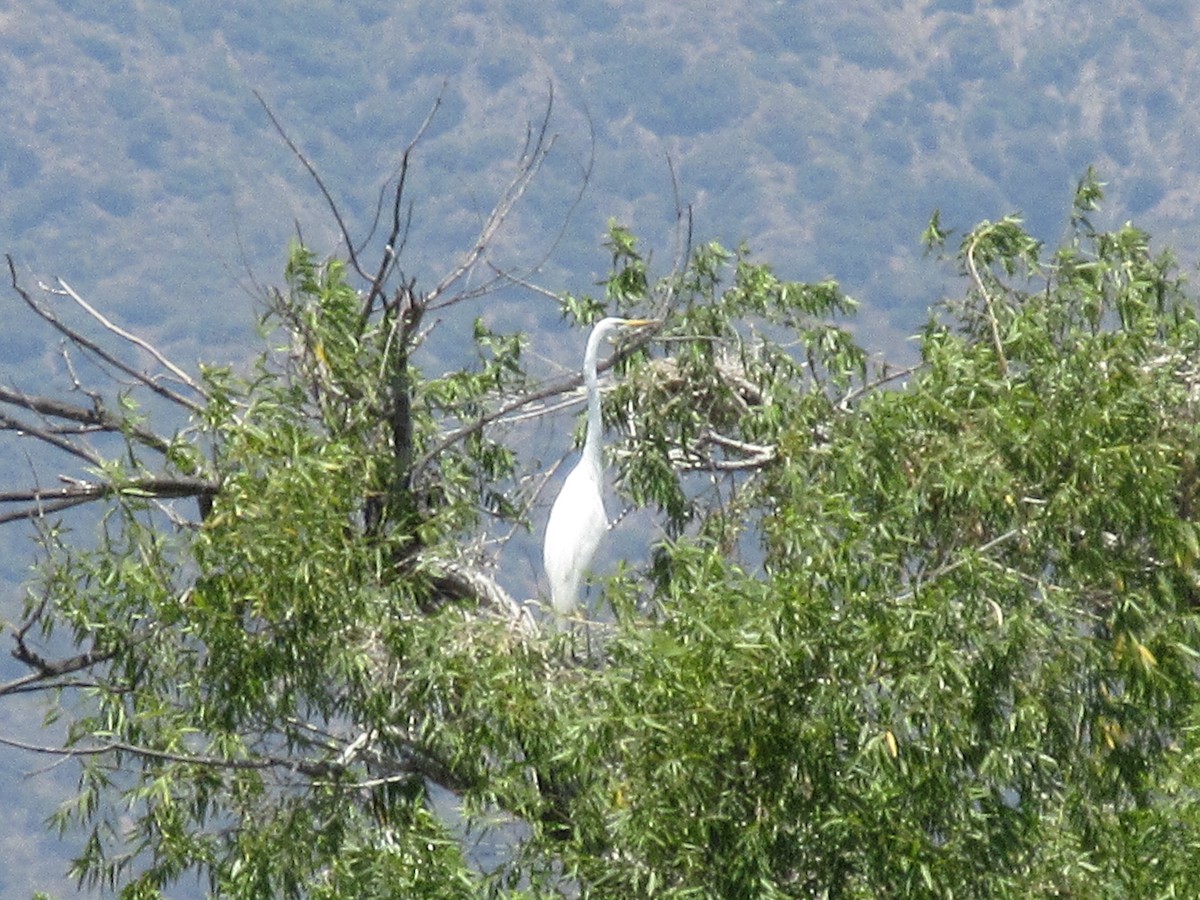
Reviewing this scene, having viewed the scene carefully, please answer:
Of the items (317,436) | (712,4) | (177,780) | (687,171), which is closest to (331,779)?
(177,780)

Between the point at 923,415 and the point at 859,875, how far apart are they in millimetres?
1130

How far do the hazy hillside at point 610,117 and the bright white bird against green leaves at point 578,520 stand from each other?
179ft

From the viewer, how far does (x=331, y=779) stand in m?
5.14

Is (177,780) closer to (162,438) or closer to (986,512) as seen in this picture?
(162,438)

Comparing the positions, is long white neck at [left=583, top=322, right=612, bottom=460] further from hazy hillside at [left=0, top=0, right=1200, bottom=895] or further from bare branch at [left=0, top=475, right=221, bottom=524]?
hazy hillside at [left=0, top=0, right=1200, bottom=895]

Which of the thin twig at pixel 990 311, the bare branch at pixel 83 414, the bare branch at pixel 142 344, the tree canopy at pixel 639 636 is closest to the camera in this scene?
the tree canopy at pixel 639 636

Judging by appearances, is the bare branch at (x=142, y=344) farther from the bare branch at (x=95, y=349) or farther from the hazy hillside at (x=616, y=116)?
the hazy hillside at (x=616, y=116)

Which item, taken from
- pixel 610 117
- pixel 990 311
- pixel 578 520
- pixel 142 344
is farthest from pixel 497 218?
pixel 610 117

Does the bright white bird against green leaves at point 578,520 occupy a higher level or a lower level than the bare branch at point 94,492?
higher

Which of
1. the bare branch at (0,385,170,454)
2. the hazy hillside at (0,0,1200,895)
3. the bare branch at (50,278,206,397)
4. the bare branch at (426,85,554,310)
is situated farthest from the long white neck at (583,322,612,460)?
the hazy hillside at (0,0,1200,895)

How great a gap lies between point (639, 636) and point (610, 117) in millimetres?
78389

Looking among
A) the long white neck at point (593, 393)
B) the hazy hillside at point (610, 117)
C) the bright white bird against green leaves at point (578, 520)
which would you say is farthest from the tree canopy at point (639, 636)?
the hazy hillside at point (610, 117)

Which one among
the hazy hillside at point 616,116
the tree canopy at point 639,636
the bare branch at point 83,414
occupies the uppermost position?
the hazy hillside at point 616,116

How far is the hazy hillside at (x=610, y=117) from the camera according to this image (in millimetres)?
68750
